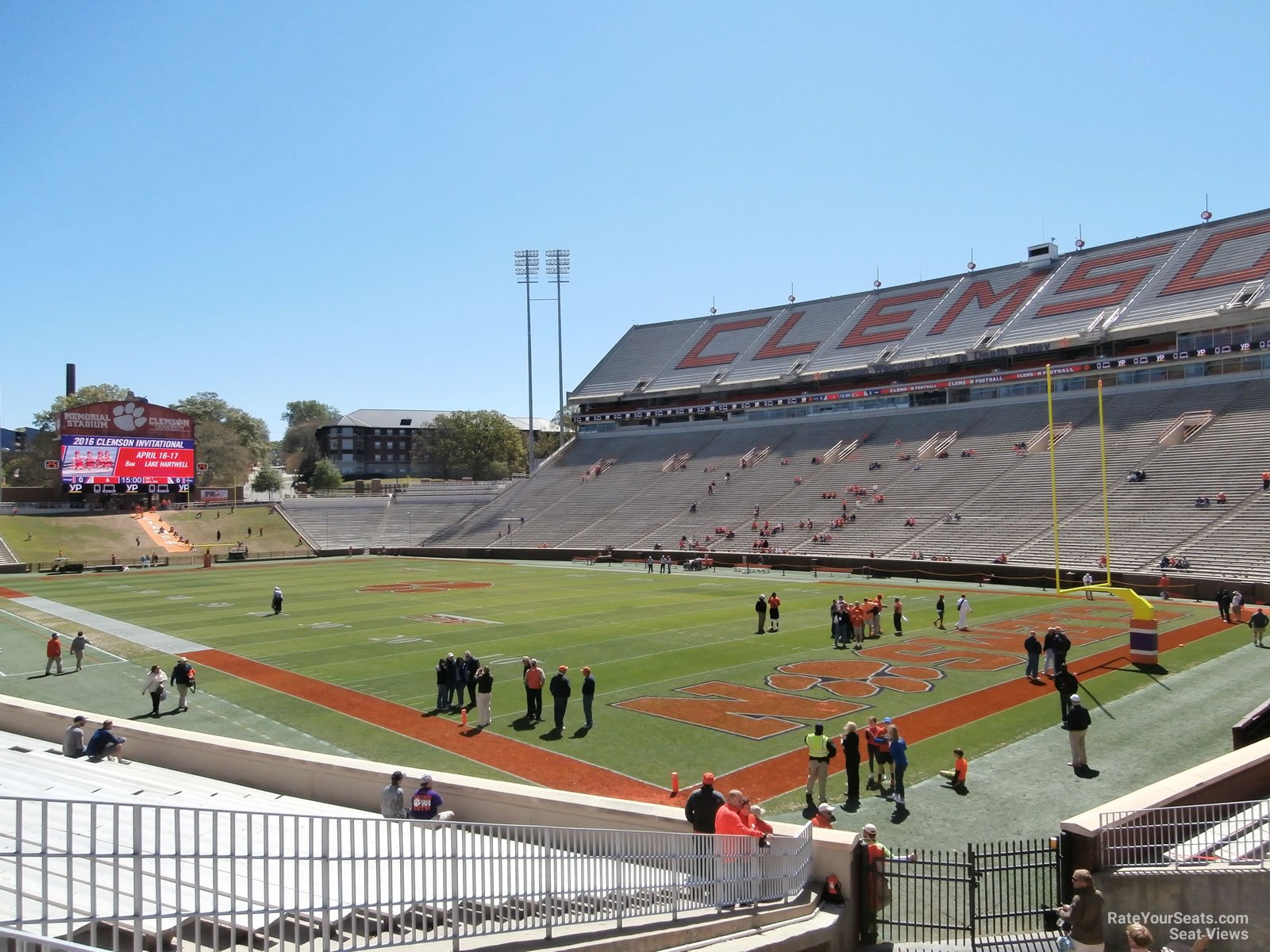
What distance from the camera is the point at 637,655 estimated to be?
23.1 m

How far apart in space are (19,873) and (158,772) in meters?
8.13

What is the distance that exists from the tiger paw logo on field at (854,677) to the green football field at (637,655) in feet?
0.26

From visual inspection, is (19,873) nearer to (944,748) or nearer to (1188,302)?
(944,748)

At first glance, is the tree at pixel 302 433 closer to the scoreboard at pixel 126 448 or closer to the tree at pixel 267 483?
the tree at pixel 267 483

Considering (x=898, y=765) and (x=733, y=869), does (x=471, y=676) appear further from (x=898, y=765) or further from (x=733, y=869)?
(x=733, y=869)

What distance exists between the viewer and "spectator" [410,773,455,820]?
961 cm

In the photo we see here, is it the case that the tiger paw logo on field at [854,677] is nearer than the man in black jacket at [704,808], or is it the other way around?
the man in black jacket at [704,808]

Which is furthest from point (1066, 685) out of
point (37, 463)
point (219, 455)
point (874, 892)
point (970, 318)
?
point (37, 463)

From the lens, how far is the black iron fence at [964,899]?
8.84 metres

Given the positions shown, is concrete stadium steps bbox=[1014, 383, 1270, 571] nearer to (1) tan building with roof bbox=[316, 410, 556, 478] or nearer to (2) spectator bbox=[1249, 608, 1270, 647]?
(2) spectator bbox=[1249, 608, 1270, 647]

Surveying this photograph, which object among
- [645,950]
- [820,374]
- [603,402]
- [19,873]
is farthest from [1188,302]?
[19,873]

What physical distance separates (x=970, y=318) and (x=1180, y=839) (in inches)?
2513

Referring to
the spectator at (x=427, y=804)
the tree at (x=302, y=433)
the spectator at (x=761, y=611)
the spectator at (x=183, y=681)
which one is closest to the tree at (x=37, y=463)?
the tree at (x=302, y=433)

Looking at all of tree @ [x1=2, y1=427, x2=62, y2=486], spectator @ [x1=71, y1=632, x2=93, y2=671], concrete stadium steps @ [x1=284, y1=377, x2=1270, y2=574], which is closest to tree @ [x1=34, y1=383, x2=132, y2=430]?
tree @ [x1=2, y1=427, x2=62, y2=486]
